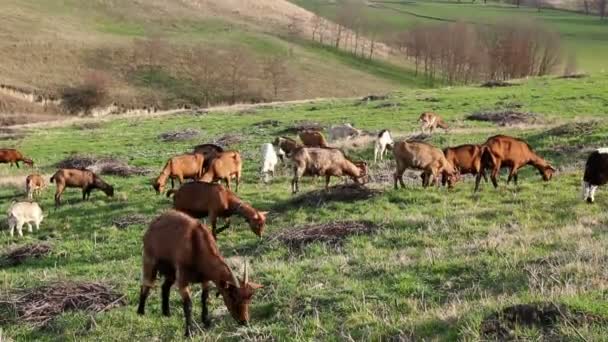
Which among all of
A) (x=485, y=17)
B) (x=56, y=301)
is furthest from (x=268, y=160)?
(x=485, y=17)

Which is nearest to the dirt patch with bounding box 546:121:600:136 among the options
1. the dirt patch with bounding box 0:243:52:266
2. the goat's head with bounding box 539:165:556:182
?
the goat's head with bounding box 539:165:556:182

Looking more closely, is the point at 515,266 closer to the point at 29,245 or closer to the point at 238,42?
the point at 29,245

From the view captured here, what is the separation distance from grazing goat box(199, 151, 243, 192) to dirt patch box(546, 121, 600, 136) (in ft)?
38.5

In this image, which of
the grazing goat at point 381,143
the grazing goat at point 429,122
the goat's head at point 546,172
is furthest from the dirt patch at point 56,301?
the grazing goat at point 429,122

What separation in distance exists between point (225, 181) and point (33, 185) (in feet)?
20.1

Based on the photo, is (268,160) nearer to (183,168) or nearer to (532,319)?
(183,168)

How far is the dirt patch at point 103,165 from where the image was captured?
23828 mm

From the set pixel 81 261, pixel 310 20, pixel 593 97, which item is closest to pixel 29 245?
pixel 81 261

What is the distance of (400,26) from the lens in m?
125

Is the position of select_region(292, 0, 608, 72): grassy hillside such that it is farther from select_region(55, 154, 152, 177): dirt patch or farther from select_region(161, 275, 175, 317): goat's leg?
select_region(161, 275, 175, 317): goat's leg

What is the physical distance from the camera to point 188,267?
8375 millimetres

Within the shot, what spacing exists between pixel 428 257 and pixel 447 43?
89.1 meters

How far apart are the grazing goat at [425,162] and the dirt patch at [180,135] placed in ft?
56.9

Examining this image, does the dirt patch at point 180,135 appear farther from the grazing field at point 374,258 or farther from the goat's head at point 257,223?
the goat's head at point 257,223
